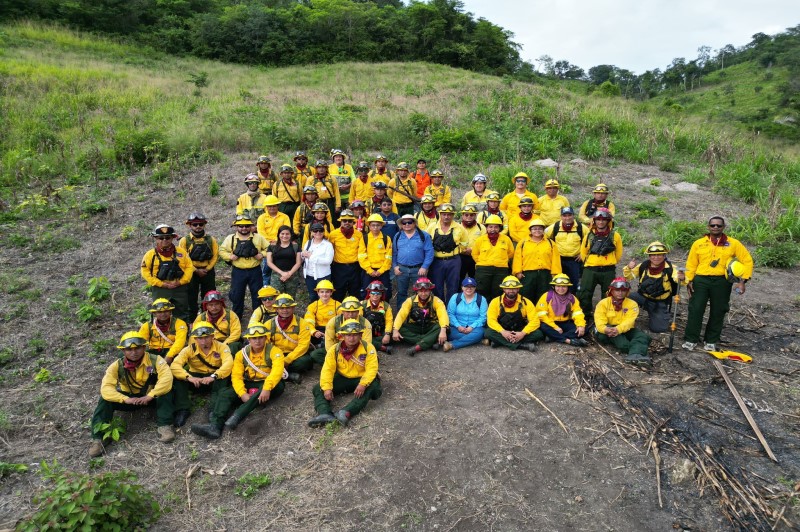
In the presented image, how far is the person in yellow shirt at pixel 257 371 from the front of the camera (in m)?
6.77

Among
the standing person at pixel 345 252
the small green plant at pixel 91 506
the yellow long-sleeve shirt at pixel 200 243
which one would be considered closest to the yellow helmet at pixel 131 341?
the small green plant at pixel 91 506

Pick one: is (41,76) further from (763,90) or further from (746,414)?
(763,90)

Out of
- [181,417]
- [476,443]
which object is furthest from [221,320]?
[476,443]

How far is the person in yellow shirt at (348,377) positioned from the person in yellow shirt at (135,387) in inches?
76.5

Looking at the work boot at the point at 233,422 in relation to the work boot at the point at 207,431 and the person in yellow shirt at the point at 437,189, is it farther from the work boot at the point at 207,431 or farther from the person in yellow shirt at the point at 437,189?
the person in yellow shirt at the point at 437,189

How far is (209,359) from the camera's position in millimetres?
7102

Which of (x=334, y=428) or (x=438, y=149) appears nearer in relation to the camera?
(x=334, y=428)

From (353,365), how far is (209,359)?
2.10 m

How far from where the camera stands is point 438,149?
53.5ft

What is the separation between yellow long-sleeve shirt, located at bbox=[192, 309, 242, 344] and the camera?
7.55m

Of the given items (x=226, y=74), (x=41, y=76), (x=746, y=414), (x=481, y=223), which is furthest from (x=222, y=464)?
(x=226, y=74)

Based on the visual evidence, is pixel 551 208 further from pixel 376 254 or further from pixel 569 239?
pixel 376 254

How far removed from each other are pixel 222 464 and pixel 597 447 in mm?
4413

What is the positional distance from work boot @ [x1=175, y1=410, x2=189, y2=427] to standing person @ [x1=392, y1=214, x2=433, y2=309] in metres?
3.95
